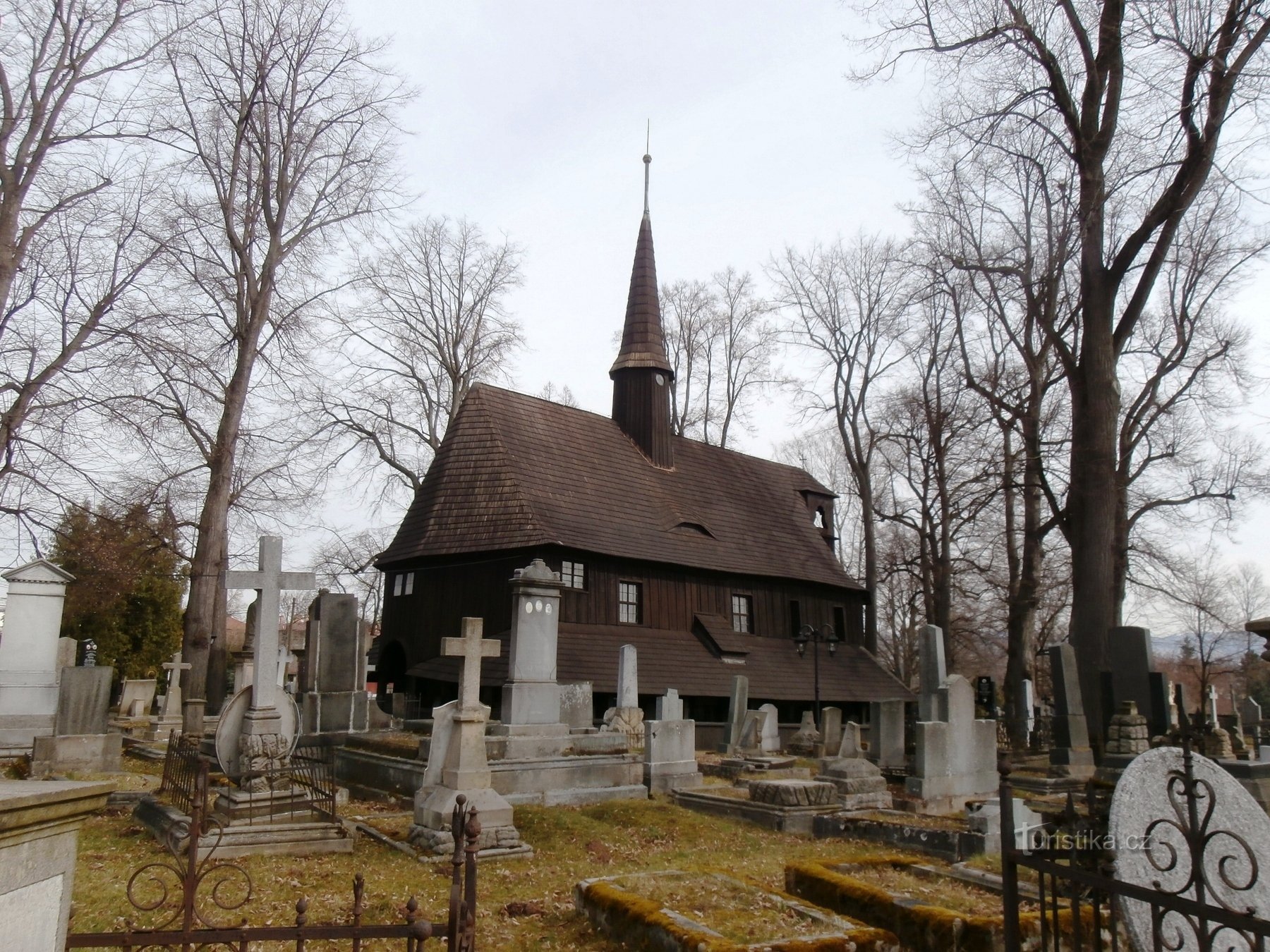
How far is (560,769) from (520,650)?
170cm

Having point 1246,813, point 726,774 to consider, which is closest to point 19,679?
point 726,774

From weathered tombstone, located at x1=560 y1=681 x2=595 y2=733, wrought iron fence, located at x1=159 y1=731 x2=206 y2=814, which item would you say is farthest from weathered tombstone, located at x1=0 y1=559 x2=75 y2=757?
weathered tombstone, located at x1=560 y1=681 x2=595 y2=733

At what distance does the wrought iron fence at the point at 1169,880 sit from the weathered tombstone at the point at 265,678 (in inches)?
292

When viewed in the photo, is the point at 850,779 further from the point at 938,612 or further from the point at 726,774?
the point at 938,612

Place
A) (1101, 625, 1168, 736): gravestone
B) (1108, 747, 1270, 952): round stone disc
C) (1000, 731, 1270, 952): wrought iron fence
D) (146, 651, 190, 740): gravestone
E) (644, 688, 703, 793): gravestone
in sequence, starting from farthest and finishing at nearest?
(146, 651, 190, 740): gravestone
(1101, 625, 1168, 736): gravestone
(644, 688, 703, 793): gravestone
(1108, 747, 1270, 952): round stone disc
(1000, 731, 1270, 952): wrought iron fence

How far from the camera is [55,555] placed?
1244 inches

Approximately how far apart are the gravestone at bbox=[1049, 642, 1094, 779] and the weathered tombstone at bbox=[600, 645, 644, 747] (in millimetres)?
7489

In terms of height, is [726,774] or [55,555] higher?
[55,555]

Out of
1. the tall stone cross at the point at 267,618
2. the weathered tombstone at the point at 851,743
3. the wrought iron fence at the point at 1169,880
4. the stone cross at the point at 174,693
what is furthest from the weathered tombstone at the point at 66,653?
the wrought iron fence at the point at 1169,880

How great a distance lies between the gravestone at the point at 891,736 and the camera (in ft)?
51.9

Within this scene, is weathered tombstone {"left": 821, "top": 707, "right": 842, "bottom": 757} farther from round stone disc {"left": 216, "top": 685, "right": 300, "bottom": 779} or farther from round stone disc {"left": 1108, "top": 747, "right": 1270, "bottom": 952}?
round stone disc {"left": 1108, "top": 747, "right": 1270, "bottom": 952}

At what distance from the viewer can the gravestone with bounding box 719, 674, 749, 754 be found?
19.7m

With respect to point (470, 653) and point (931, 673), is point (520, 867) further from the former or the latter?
point (931, 673)

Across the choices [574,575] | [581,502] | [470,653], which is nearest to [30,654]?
[470,653]
